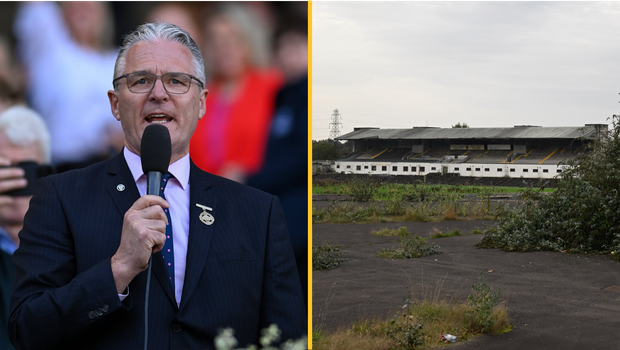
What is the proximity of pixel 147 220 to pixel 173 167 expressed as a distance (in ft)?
2.45

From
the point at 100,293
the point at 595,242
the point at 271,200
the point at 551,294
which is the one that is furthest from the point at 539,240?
the point at 100,293

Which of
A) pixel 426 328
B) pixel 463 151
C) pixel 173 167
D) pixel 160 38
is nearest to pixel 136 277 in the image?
pixel 173 167

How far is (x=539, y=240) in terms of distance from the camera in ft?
44.0

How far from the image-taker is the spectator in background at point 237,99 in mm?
3070

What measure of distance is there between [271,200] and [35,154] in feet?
4.29

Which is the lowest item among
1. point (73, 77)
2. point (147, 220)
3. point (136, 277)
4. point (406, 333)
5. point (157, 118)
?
point (406, 333)

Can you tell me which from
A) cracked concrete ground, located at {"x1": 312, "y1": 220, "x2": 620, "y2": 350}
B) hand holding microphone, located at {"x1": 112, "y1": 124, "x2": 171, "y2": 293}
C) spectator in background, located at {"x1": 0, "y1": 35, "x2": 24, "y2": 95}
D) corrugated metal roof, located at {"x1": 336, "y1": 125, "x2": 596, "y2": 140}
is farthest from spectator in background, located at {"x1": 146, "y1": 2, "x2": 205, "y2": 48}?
corrugated metal roof, located at {"x1": 336, "y1": 125, "x2": 596, "y2": 140}

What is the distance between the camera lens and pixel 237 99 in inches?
123

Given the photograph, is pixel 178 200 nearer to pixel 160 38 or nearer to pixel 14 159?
pixel 160 38

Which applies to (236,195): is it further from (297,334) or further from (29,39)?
(29,39)

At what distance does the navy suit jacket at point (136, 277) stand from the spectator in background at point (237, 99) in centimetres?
61

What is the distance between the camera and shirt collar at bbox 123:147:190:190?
2.27m

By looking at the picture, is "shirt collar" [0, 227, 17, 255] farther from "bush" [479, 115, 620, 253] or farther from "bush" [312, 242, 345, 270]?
"bush" [479, 115, 620, 253]

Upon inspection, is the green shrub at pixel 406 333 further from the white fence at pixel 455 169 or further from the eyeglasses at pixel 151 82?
the white fence at pixel 455 169
